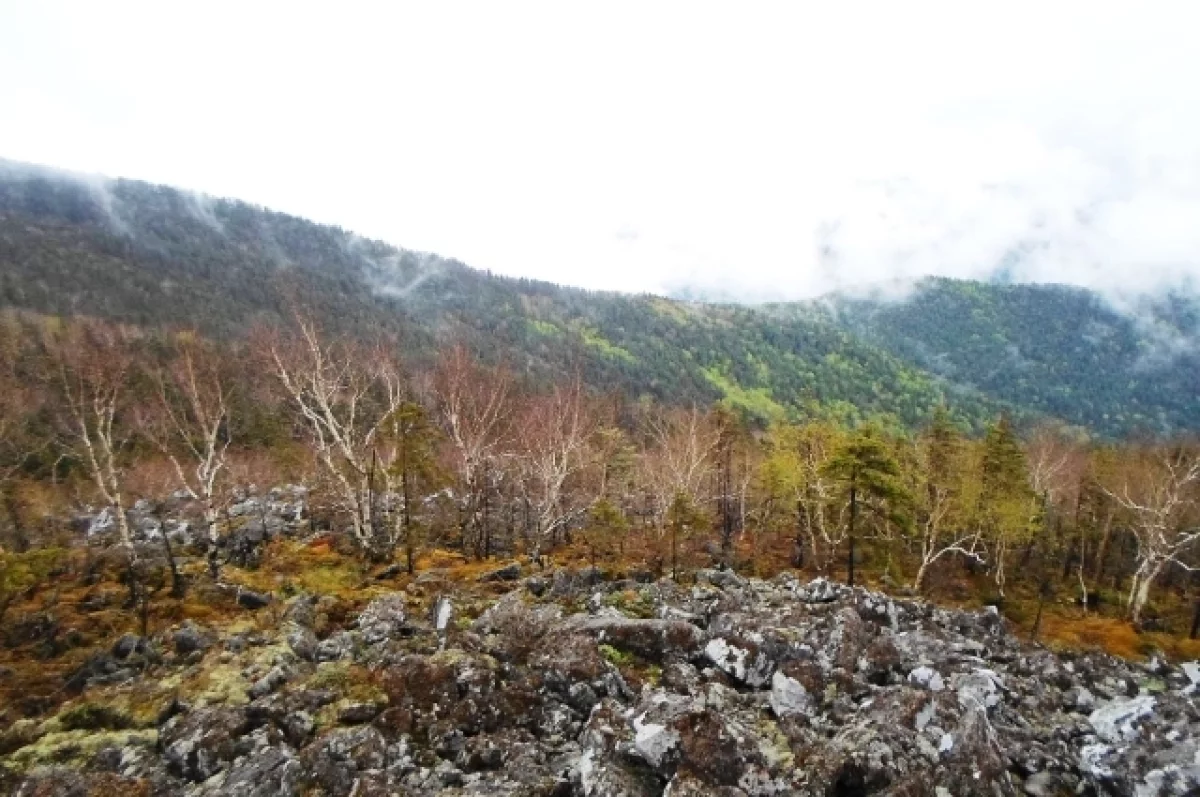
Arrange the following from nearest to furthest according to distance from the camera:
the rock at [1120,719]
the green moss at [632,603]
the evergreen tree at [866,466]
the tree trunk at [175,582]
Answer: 1. the rock at [1120,719]
2. the green moss at [632,603]
3. the tree trunk at [175,582]
4. the evergreen tree at [866,466]

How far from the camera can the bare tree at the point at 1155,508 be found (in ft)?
155

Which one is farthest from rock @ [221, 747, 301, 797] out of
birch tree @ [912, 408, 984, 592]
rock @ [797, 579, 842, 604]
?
birch tree @ [912, 408, 984, 592]

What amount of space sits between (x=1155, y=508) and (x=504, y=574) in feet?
161

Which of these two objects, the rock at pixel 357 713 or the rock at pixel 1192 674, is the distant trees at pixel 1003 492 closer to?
the rock at pixel 1192 674

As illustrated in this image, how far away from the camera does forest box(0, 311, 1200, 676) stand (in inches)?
1292

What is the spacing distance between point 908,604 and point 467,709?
839 inches

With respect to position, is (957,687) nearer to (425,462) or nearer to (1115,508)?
(425,462)

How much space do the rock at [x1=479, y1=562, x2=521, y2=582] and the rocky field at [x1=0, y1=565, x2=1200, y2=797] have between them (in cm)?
773

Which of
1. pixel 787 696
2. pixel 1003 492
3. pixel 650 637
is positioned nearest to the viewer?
pixel 787 696

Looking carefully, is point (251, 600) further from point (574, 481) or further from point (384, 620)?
point (574, 481)

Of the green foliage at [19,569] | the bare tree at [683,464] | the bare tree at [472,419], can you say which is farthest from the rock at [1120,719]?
the bare tree at [683,464]

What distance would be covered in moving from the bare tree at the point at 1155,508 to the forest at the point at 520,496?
49 cm

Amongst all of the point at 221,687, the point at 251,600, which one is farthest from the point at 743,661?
the point at 251,600

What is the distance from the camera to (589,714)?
14.6 m
